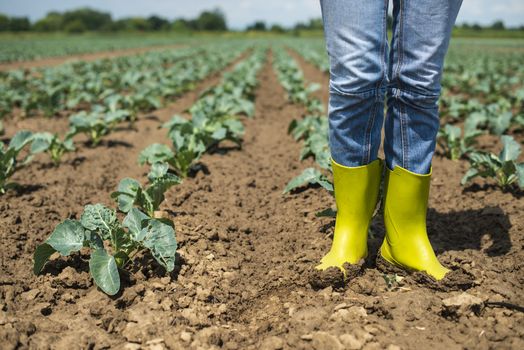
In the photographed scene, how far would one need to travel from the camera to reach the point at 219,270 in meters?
2.29

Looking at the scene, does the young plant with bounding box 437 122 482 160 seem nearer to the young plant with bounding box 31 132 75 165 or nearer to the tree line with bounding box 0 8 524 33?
the young plant with bounding box 31 132 75 165

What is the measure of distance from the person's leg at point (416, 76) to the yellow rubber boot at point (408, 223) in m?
0.08

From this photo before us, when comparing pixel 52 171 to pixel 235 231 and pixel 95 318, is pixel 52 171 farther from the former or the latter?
pixel 95 318

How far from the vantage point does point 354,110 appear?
1873 mm

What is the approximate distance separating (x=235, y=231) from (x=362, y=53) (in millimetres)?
1433

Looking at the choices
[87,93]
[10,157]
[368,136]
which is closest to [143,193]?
[368,136]

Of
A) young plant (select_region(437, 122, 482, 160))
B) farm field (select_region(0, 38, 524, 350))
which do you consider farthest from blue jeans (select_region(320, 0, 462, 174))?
young plant (select_region(437, 122, 482, 160))

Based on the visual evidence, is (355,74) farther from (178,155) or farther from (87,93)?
(87,93)

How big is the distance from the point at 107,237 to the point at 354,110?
1.28 meters

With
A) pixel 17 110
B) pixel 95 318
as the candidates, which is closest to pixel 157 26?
pixel 17 110

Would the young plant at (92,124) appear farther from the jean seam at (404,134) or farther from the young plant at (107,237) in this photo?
the jean seam at (404,134)

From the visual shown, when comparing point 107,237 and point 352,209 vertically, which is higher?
point 352,209

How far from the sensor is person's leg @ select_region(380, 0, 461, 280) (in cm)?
174

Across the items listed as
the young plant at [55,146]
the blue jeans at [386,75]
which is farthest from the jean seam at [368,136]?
the young plant at [55,146]
